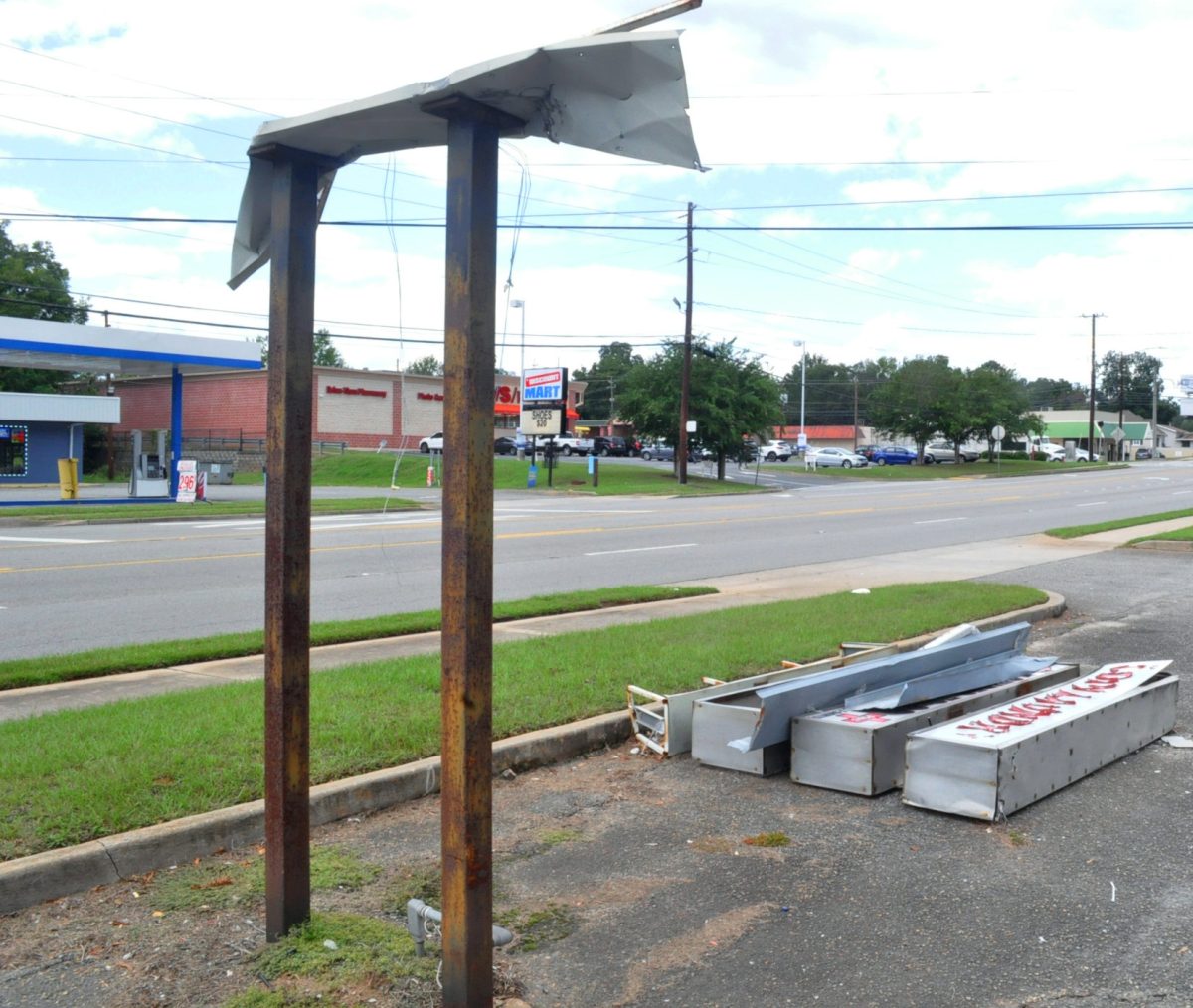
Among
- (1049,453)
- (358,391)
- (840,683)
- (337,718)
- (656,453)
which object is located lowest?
(337,718)

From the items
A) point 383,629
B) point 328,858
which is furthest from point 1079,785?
point 383,629

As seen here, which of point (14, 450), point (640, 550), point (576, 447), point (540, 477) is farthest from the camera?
point (576, 447)

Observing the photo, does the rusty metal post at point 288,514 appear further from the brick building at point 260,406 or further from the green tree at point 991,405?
the green tree at point 991,405

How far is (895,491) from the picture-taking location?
43031mm

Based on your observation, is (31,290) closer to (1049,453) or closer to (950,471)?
(950,471)

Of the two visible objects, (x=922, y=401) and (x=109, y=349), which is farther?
(x=922, y=401)

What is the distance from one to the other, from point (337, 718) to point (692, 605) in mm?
6259

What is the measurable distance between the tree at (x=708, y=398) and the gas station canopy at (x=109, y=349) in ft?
62.1

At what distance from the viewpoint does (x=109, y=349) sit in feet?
101

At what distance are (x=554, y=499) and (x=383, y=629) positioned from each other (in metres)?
26.5

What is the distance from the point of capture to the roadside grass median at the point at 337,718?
5.11m

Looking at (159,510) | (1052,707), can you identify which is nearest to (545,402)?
(159,510)

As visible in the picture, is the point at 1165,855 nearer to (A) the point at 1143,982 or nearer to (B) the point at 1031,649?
(A) the point at 1143,982

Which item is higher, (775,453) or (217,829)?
(775,453)
